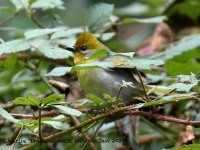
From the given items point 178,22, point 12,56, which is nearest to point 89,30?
point 12,56

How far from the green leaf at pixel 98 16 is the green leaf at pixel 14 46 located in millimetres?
580

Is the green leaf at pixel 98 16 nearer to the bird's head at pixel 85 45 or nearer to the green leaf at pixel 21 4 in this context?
the bird's head at pixel 85 45

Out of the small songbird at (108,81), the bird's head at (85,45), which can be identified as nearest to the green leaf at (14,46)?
the small songbird at (108,81)

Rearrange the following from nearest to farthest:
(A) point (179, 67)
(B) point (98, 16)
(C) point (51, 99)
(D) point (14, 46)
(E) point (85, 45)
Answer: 1. (C) point (51, 99)
2. (D) point (14, 46)
3. (A) point (179, 67)
4. (E) point (85, 45)
5. (B) point (98, 16)

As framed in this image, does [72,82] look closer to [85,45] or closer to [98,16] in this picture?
[85,45]

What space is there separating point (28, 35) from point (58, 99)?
0.62m

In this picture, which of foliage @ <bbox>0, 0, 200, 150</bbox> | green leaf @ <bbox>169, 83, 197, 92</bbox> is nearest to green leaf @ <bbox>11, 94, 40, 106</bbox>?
foliage @ <bbox>0, 0, 200, 150</bbox>

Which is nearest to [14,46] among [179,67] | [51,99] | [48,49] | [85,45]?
[48,49]

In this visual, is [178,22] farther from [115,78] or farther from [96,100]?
[96,100]

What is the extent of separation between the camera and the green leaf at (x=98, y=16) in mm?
2648

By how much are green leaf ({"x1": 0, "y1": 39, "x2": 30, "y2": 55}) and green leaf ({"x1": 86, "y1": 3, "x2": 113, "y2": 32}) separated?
0.58 m

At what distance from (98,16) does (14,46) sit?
687 mm

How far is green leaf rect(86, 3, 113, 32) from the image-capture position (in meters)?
2.65

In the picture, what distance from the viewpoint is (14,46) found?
211cm
